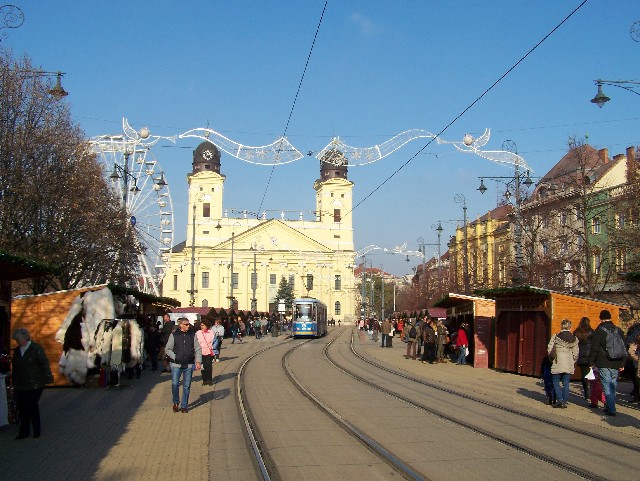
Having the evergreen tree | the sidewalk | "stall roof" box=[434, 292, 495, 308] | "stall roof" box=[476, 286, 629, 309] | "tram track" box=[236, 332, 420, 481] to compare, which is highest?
the evergreen tree

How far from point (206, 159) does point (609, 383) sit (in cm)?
11083

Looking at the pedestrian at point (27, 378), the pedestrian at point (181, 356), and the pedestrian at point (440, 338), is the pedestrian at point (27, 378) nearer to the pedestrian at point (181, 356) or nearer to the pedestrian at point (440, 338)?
the pedestrian at point (181, 356)

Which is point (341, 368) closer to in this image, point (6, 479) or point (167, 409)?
point (167, 409)

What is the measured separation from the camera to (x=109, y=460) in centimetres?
1031

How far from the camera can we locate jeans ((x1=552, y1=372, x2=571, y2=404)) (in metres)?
15.7

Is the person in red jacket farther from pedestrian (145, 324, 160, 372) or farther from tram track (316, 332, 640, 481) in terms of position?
pedestrian (145, 324, 160, 372)

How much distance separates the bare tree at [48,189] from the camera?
27281 millimetres

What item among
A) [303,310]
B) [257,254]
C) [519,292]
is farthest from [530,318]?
[257,254]

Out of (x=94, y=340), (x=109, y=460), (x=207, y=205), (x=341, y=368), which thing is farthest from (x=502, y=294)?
(x=207, y=205)

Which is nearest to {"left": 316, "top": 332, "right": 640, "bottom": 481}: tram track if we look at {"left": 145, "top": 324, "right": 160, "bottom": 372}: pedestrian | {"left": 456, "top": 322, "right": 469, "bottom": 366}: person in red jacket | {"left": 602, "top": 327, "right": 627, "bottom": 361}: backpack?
{"left": 602, "top": 327, "right": 627, "bottom": 361}: backpack

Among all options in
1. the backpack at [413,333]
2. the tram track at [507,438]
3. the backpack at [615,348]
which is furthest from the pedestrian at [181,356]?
the backpack at [413,333]

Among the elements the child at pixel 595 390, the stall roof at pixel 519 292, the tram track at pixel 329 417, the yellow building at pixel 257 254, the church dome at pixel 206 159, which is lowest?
the tram track at pixel 329 417

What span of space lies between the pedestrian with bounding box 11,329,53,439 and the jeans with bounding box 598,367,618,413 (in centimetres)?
963

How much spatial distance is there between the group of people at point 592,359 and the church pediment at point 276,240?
10239 cm
